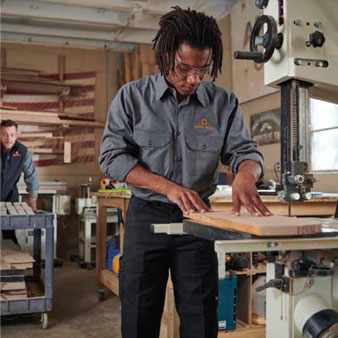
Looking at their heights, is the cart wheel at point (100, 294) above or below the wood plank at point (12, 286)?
below

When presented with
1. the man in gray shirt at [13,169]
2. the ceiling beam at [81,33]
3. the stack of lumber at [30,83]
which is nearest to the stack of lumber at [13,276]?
the man in gray shirt at [13,169]

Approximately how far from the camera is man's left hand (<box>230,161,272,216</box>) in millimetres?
1222

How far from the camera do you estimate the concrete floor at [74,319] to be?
2.81m

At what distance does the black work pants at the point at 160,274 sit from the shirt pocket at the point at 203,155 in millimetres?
133

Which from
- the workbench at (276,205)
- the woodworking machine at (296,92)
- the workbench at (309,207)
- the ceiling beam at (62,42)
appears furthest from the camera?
the ceiling beam at (62,42)

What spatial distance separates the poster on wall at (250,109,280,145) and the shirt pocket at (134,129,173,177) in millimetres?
2665

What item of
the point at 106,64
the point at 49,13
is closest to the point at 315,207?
the point at 49,13

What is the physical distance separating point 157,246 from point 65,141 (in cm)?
447

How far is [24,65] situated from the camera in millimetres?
5645

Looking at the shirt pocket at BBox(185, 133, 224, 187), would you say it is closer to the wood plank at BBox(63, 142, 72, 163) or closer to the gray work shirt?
the gray work shirt

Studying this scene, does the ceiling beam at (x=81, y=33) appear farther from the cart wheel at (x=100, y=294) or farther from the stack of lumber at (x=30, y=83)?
the cart wheel at (x=100, y=294)

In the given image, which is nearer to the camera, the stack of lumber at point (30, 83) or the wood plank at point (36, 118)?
the wood plank at point (36, 118)

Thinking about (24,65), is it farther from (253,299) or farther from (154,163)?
(154,163)

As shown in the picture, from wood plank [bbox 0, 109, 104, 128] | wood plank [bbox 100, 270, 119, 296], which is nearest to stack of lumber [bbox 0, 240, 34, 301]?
wood plank [bbox 100, 270, 119, 296]
